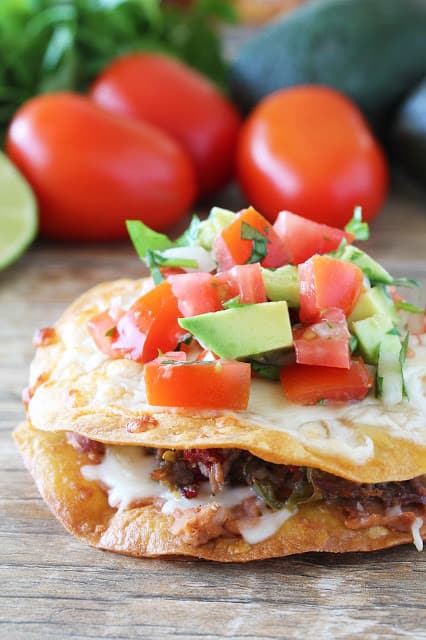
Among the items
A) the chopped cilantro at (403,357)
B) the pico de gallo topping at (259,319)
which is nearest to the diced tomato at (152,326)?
the pico de gallo topping at (259,319)

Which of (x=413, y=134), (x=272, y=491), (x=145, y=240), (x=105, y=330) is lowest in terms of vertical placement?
(x=413, y=134)

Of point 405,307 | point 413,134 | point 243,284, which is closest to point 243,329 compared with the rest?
point 243,284

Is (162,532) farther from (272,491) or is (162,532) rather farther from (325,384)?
(325,384)

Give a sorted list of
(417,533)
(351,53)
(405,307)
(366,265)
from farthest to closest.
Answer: (351,53) < (405,307) < (366,265) < (417,533)

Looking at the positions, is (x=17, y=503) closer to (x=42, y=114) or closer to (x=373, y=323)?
(x=373, y=323)

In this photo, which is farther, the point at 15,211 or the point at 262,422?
the point at 15,211

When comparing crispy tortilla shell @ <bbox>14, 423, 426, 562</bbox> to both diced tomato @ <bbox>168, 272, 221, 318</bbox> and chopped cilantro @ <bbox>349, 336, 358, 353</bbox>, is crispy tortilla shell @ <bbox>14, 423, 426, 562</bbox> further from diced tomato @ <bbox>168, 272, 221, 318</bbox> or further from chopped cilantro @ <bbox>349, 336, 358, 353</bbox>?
diced tomato @ <bbox>168, 272, 221, 318</bbox>

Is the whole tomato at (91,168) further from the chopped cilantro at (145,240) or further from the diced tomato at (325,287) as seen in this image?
the diced tomato at (325,287)

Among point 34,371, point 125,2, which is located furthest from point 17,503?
point 125,2
